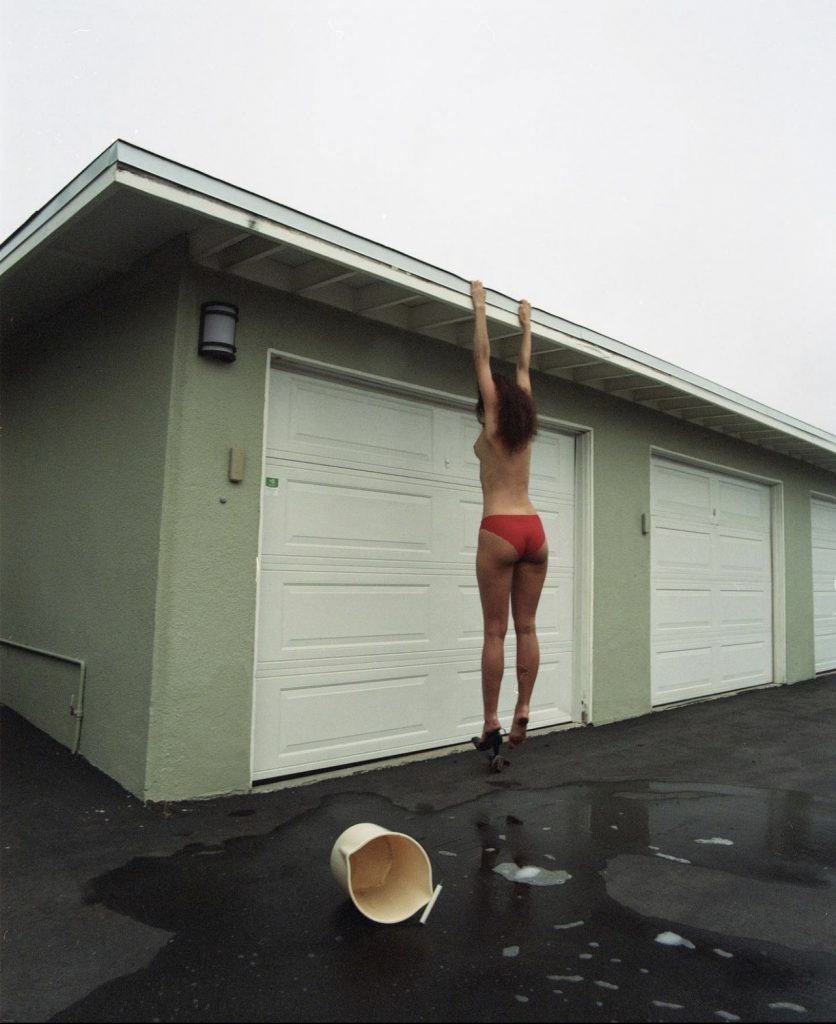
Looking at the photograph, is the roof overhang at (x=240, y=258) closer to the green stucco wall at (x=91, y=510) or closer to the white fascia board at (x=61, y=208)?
the white fascia board at (x=61, y=208)

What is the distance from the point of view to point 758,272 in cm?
1325

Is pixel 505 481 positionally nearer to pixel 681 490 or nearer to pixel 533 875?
pixel 533 875

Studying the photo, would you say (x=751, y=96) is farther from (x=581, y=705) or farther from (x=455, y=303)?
(x=581, y=705)

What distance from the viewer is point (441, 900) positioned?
8.54 feet

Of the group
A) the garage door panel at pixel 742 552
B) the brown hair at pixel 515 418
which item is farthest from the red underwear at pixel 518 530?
the garage door panel at pixel 742 552

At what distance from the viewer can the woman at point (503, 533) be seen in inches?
→ 150

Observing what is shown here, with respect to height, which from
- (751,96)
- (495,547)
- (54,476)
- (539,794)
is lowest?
(539,794)

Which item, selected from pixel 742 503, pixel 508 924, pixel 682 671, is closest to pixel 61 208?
pixel 508 924

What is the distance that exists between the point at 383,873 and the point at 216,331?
283 cm

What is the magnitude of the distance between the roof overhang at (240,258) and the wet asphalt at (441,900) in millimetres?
2947

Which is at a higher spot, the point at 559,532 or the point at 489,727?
the point at 559,532

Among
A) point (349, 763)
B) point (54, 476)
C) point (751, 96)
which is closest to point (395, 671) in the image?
point (349, 763)

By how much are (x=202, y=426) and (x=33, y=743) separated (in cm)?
242

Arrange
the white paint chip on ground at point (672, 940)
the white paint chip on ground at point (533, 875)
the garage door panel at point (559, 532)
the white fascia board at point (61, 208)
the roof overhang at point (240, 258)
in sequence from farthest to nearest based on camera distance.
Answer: the garage door panel at point (559, 532)
the roof overhang at point (240, 258)
the white fascia board at point (61, 208)
the white paint chip on ground at point (533, 875)
the white paint chip on ground at point (672, 940)
